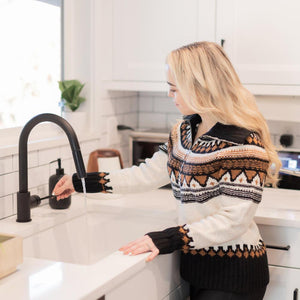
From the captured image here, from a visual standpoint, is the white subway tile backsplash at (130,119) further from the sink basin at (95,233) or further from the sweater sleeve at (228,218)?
the sweater sleeve at (228,218)

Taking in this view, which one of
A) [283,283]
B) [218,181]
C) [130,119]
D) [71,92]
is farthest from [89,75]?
[283,283]

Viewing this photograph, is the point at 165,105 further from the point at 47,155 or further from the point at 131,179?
the point at 131,179

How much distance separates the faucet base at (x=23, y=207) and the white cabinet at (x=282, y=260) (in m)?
0.88

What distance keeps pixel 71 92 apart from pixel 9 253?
1.29m

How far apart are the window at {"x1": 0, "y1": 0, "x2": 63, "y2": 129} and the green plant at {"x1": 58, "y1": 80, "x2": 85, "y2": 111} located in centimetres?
6

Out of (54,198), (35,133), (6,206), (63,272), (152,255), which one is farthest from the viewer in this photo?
(35,133)

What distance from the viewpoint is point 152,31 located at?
2.65m

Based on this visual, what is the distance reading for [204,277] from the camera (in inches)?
71.4

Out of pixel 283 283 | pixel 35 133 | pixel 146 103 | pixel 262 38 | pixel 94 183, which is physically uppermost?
pixel 262 38

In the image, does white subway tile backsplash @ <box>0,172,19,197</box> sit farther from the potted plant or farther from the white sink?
Answer: the potted plant

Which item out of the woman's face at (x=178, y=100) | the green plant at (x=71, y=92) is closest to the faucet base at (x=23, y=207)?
the woman's face at (x=178, y=100)

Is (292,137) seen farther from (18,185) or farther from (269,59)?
(18,185)

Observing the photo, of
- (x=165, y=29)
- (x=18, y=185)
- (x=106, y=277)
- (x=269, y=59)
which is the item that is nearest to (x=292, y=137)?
(x=269, y=59)

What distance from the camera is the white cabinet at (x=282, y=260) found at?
219 centimetres
